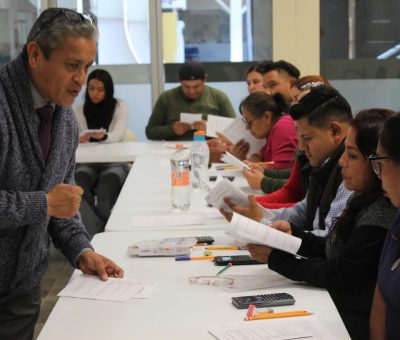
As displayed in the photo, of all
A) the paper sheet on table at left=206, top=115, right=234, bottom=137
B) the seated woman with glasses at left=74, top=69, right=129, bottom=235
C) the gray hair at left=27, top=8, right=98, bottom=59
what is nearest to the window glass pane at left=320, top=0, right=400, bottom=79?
the paper sheet on table at left=206, top=115, right=234, bottom=137

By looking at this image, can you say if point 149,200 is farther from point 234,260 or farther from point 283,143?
point 234,260

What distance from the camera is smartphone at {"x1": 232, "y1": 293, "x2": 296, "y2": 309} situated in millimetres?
1892

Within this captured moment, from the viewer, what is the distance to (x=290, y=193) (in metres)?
3.50

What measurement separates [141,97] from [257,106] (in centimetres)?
354

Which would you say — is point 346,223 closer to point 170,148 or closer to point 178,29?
point 170,148

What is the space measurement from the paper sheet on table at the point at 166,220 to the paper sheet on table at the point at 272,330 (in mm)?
1251

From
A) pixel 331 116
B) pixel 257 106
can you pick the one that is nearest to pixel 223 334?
pixel 331 116

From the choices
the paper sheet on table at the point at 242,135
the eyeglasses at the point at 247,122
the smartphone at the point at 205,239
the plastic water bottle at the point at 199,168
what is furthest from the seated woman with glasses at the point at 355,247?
the paper sheet on table at the point at 242,135

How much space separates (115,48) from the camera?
7566 mm

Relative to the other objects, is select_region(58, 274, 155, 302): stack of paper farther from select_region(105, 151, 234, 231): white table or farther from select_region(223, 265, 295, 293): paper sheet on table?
select_region(105, 151, 234, 231): white table

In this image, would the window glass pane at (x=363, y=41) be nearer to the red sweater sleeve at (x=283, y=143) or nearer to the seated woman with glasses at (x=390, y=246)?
the red sweater sleeve at (x=283, y=143)

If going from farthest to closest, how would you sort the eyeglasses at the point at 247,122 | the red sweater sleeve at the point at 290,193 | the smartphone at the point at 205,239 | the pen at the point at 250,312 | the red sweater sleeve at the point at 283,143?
the eyeglasses at the point at 247,122, the red sweater sleeve at the point at 283,143, the red sweater sleeve at the point at 290,193, the smartphone at the point at 205,239, the pen at the point at 250,312

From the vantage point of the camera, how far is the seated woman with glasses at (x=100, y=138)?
575cm

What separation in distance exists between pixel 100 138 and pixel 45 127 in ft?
13.4
